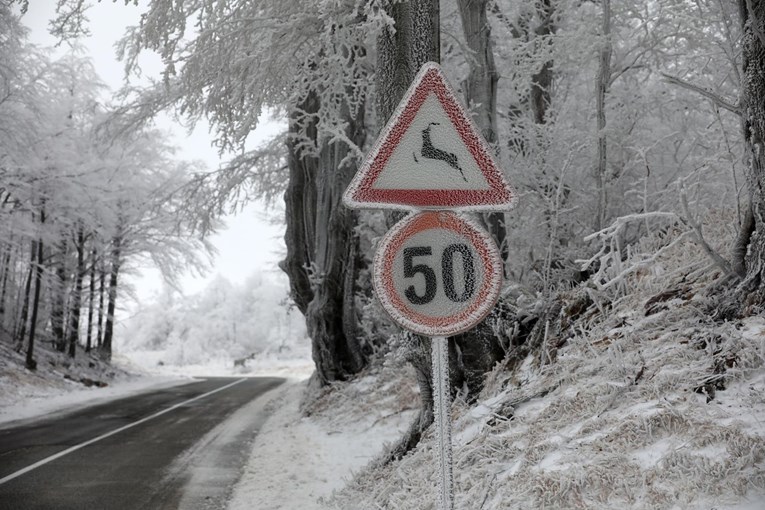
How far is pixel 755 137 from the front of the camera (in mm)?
3420

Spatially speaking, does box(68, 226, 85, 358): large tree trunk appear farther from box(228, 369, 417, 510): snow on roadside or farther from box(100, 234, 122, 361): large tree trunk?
box(228, 369, 417, 510): snow on roadside

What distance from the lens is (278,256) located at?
71.2 ft

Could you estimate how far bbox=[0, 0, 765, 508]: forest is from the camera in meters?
4.20

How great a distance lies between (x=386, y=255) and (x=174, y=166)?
2423 centimetres

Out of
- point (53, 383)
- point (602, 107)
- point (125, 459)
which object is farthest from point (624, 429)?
point (53, 383)

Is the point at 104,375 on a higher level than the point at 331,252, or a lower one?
lower

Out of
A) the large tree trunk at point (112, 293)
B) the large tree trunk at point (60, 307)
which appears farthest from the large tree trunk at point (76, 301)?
the large tree trunk at point (112, 293)

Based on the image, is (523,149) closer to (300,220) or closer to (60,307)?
(300,220)

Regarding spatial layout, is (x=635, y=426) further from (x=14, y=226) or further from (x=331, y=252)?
(x=14, y=226)

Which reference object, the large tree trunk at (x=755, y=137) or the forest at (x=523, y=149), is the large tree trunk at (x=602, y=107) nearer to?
the forest at (x=523, y=149)

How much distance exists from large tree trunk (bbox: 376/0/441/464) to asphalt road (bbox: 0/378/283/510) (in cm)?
219

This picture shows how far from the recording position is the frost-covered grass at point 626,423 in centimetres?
266

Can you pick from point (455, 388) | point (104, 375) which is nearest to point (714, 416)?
point (455, 388)

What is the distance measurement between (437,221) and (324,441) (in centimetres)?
627
